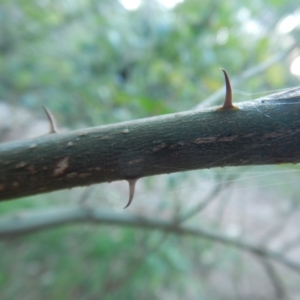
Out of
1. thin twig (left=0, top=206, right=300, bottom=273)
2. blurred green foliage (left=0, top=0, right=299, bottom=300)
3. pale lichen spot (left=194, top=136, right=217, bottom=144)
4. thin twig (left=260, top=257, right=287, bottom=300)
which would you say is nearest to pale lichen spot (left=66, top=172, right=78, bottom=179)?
pale lichen spot (left=194, top=136, right=217, bottom=144)

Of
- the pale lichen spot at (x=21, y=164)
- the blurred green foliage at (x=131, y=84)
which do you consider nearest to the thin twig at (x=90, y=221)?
the blurred green foliage at (x=131, y=84)

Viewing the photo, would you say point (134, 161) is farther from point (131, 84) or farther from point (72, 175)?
point (131, 84)

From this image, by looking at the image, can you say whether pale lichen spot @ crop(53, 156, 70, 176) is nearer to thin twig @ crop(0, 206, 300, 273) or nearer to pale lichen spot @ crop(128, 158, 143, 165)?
pale lichen spot @ crop(128, 158, 143, 165)

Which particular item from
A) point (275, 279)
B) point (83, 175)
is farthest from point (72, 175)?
point (275, 279)

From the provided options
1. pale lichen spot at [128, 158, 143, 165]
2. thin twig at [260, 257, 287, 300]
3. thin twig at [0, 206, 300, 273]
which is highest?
pale lichen spot at [128, 158, 143, 165]

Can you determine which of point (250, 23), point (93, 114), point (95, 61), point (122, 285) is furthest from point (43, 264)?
point (250, 23)

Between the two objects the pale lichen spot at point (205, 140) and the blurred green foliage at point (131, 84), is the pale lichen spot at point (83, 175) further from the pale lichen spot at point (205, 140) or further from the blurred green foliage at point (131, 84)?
the blurred green foliage at point (131, 84)
